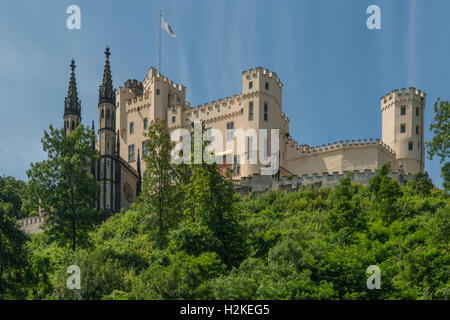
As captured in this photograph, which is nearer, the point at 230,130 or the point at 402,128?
the point at 230,130

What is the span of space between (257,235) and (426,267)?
37.6 feet

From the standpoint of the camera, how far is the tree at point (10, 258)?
117 feet

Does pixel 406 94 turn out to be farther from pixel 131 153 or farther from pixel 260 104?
pixel 131 153

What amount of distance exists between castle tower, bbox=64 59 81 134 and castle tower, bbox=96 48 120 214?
3887mm

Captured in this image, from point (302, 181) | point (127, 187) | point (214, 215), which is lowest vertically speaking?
point (214, 215)

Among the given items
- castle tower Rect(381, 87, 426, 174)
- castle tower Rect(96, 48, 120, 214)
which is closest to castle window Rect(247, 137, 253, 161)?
castle tower Rect(96, 48, 120, 214)

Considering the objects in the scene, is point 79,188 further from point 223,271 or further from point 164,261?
point 223,271

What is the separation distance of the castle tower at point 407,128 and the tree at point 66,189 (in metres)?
39.4

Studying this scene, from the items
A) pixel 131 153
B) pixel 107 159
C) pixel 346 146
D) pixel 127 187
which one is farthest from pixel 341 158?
pixel 131 153

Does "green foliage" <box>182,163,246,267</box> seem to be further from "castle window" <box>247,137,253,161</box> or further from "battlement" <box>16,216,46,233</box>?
"battlement" <box>16,216,46,233</box>

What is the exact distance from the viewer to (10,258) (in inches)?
1437

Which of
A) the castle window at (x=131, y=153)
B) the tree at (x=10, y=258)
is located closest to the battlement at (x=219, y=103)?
the castle window at (x=131, y=153)

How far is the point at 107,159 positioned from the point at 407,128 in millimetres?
33182

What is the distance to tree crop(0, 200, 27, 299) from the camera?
3572 centimetres
